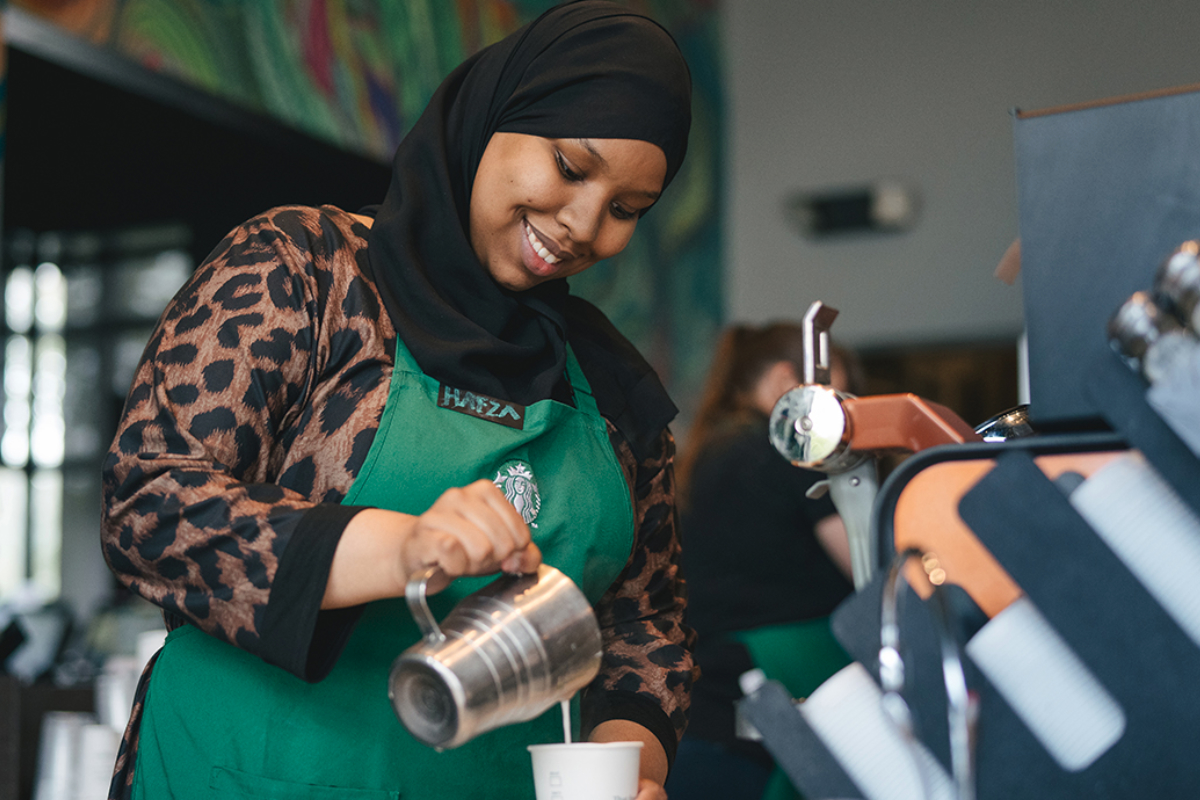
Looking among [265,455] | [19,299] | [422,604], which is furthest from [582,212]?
[19,299]

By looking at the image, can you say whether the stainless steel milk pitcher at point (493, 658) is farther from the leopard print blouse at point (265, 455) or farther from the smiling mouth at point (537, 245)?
the smiling mouth at point (537, 245)

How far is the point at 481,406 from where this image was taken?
41.2 inches

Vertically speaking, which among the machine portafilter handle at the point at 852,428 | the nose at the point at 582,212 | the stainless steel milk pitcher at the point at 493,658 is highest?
the nose at the point at 582,212

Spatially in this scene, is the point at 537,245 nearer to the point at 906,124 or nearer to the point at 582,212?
the point at 582,212

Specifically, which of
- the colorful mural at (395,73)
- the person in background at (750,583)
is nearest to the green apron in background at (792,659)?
the person in background at (750,583)

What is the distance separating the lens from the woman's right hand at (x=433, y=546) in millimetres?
754

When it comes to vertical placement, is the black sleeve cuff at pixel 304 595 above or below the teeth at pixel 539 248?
below

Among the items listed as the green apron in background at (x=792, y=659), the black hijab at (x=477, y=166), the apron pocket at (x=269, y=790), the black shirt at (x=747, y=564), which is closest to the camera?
the apron pocket at (x=269, y=790)

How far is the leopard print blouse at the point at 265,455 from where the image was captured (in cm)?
84

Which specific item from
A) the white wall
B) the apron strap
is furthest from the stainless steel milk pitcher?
the white wall

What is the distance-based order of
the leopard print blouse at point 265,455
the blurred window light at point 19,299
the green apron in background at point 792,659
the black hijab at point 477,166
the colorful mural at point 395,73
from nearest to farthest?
the leopard print blouse at point 265,455 < the black hijab at point 477,166 < the green apron in background at point 792,659 < the blurred window light at point 19,299 < the colorful mural at point 395,73

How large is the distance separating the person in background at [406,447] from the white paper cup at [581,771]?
3.5 inches

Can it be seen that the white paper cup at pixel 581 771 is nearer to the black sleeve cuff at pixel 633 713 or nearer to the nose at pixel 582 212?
the black sleeve cuff at pixel 633 713

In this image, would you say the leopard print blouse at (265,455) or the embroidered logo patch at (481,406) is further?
the embroidered logo patch at (481,406)
